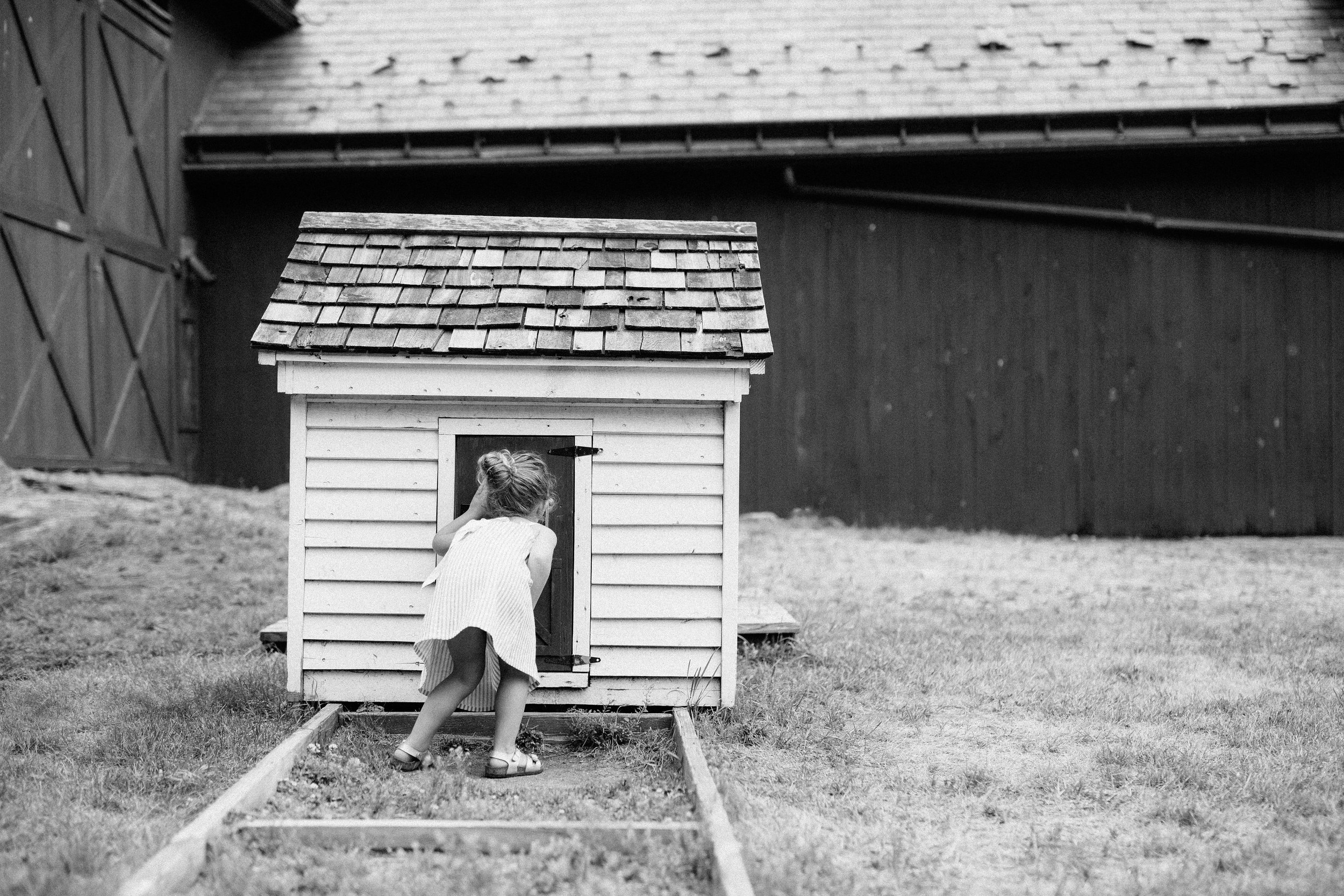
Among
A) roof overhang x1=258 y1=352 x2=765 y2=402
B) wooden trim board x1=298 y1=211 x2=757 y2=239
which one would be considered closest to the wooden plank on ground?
roof overhang x1=258 y1=352 x2=765 y2=402

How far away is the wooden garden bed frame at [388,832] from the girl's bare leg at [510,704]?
770mm

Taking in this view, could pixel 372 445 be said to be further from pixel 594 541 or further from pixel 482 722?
pixel 482 722

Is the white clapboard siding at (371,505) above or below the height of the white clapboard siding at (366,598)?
above

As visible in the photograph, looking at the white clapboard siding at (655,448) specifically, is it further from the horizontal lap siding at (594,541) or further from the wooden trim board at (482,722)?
the wooden trim board at (482,722)

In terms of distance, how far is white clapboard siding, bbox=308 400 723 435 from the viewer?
5625mm

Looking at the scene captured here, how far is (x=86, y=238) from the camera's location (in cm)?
1104

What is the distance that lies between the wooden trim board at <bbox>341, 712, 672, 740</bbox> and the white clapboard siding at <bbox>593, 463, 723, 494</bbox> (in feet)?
3.40

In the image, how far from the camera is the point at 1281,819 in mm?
4215

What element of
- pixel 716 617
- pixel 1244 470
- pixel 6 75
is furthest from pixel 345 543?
pixel 1244 470

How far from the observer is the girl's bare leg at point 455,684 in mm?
4844

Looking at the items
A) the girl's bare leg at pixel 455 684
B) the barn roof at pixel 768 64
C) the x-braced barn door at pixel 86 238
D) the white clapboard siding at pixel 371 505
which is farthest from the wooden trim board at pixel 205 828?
the barn roof at pixel 768 64

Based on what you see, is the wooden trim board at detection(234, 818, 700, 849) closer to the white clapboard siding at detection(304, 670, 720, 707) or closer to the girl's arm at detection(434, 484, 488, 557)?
the girl's arm at detection(434, 484, 488, 557)

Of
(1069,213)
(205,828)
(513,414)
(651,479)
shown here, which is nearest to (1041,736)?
(651,479)

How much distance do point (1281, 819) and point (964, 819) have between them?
1.09 m
